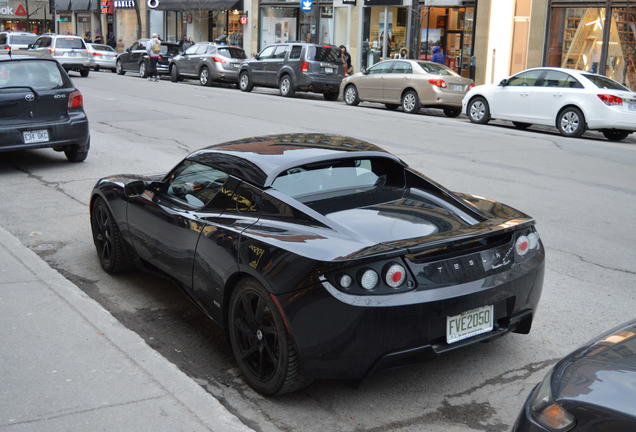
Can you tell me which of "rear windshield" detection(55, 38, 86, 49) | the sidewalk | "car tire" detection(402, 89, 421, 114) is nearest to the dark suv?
"car tire" detection(402, 89, 421, 114)

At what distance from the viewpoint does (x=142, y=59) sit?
33.2 metres

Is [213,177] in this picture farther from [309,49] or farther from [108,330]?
[309,49]

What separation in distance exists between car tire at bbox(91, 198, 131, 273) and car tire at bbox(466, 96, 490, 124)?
14.7m

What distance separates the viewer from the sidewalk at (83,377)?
150 inches

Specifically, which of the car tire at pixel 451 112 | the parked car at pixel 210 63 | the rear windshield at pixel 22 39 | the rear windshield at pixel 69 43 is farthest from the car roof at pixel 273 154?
the rear windshield at pixel 22 39

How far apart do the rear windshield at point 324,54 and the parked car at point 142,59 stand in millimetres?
9347

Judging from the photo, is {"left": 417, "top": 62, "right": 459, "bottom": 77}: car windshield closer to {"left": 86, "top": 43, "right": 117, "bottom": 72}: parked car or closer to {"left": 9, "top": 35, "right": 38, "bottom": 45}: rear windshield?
{"left": 86, "top": 43, "right": 117, "bottom": 72}: parked car

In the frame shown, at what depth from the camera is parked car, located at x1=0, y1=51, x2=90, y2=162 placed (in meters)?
10.5

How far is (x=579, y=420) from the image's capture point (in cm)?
249

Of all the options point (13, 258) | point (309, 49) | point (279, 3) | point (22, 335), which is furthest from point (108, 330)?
point (279, 3)

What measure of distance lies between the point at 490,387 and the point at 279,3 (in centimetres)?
3479

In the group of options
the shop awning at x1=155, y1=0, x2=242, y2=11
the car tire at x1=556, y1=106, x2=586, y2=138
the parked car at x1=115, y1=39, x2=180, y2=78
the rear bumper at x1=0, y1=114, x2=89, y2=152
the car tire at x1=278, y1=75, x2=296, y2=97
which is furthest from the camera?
the shop awning at x1=155, y1=0, x2=242, y2=11

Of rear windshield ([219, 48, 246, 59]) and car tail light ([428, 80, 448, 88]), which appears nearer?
car tail light ([428, 80, 448, 88])

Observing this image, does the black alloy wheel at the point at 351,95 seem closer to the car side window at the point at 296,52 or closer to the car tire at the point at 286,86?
the car tire at the point at 286,86
